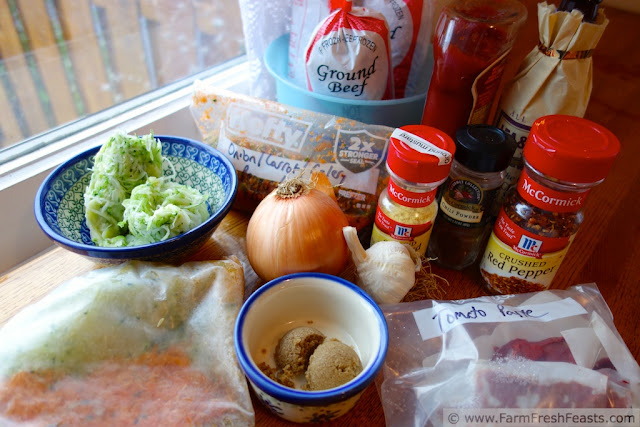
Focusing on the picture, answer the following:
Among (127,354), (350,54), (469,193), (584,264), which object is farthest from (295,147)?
(584,264)

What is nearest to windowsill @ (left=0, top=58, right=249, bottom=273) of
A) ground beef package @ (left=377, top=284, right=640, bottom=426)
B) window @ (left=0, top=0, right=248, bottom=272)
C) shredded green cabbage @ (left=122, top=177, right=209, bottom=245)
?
window @ (left=0, top=0, right=248, bottom=272)

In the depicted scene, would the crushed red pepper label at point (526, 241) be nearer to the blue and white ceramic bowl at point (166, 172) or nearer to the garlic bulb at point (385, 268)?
the garlic bulb at point (385, 268)

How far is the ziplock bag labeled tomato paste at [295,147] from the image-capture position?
713 millimetres

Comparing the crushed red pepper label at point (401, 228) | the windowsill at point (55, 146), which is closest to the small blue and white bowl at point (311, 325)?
the crushed red pepper label at point (401, 228)

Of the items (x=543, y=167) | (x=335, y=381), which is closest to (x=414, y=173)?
(x=543, y=167)

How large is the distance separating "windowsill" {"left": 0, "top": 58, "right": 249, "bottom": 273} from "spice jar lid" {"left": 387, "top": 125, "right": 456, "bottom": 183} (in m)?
0.50

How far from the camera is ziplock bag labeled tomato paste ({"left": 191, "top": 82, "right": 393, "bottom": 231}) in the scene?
71cm

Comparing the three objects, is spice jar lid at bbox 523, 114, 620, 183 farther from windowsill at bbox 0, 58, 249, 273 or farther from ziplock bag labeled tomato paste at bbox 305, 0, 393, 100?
windowsill at bbox 0, 58, 249, 273

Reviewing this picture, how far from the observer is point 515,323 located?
0.57 metres

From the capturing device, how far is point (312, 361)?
53 centimetres

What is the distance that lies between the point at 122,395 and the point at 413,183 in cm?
42

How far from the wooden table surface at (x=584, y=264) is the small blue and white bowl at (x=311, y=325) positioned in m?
0.06

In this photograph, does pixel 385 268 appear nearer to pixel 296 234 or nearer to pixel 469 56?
pixel 296 234

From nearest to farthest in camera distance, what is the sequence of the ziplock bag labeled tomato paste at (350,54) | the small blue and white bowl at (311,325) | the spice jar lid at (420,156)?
the small blue and white bowl at (311,325) → the spice jar lid at (420,156) → the ziplock bag labeled tomato paste at (350,54)
